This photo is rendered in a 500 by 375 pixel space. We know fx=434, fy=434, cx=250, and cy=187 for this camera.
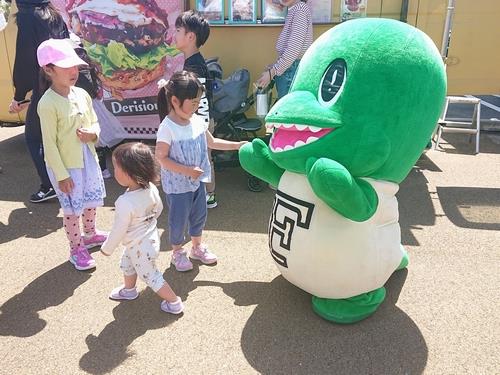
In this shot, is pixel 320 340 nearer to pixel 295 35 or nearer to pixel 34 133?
pixel 295 35

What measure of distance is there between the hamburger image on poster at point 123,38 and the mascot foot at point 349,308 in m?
4.00

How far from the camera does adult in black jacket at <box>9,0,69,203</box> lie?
413 centimetres

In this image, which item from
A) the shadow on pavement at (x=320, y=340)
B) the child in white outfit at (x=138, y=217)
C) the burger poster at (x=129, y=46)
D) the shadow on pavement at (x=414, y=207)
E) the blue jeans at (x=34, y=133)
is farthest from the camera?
the burger poster at (x=129, y=46)

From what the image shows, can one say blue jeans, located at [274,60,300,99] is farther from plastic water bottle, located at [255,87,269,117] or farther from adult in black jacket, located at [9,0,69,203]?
adult in black jacket, located at [9,0,69,203]

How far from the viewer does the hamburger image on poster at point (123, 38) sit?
17.9 ft

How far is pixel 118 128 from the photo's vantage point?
236 inches

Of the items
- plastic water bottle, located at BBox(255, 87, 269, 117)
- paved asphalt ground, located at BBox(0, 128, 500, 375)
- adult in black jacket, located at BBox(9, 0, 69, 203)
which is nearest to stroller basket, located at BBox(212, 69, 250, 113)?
plastic water bottle, located at BBox(255, 87, 269, 117)

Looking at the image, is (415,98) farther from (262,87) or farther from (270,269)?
(262,87)

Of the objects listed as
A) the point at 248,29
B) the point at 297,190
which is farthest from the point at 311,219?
the point at 248,29

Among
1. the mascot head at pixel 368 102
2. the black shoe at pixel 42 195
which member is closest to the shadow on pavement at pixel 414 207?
the mascot head at pixel 368 102

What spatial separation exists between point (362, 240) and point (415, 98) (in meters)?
0.83

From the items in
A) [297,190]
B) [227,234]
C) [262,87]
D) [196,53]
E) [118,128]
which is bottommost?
[227,234]

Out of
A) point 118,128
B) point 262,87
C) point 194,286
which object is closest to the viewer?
point 194,286

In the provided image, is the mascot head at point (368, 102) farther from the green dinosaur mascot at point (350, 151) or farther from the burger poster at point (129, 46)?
the burger poster at point (129, 46)
